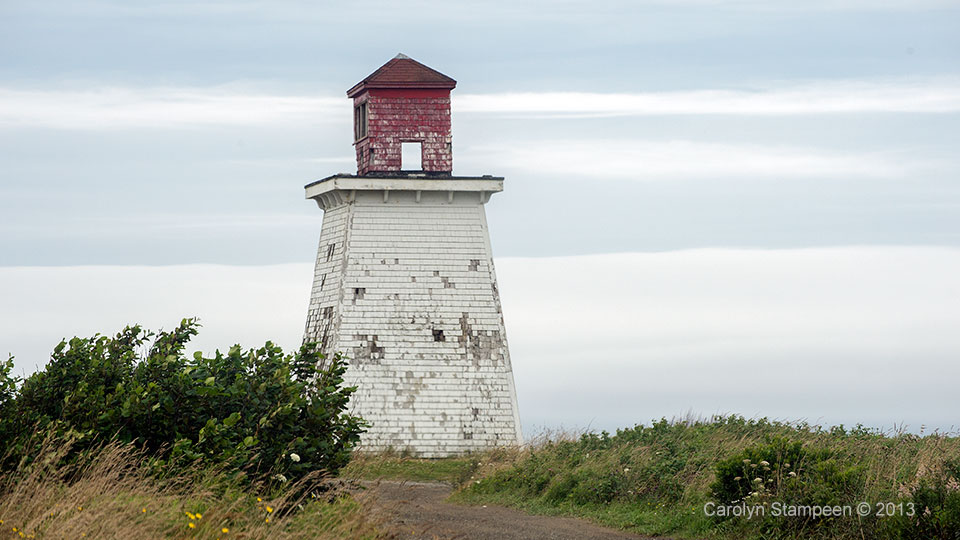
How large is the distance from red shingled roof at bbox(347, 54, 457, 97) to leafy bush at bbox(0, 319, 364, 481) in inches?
631

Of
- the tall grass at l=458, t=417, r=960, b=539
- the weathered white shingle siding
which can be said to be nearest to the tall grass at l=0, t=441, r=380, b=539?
the tall grass at l=458, t=417, r=960, b=539

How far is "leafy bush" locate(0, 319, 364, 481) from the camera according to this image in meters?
13.6

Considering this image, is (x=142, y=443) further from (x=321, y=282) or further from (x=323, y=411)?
(x=321, y=282)

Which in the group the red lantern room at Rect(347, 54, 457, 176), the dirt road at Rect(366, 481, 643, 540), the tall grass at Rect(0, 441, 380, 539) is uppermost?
the red lantern room at Rect(347, 54, 457, 176)

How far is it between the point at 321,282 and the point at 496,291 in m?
4.86

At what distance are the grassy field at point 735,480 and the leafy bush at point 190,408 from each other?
7.59 ft

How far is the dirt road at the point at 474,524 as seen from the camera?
570 inches

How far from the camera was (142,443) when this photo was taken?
1393 centimetres

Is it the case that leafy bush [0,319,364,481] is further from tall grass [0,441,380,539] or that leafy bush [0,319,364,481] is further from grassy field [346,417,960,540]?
grassy field [346,417,960,540]

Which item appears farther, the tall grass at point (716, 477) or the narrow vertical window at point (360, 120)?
the narrow vertical window at point (360, 120)

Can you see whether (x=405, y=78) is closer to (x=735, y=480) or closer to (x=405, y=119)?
(x=405, y=119)

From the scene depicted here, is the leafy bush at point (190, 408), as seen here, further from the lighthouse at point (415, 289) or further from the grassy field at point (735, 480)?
the lighthouse at point (415, 289)

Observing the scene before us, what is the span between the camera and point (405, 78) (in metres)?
30.2

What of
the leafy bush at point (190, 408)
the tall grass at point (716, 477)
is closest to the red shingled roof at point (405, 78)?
the tall grass at point (716, 477)
